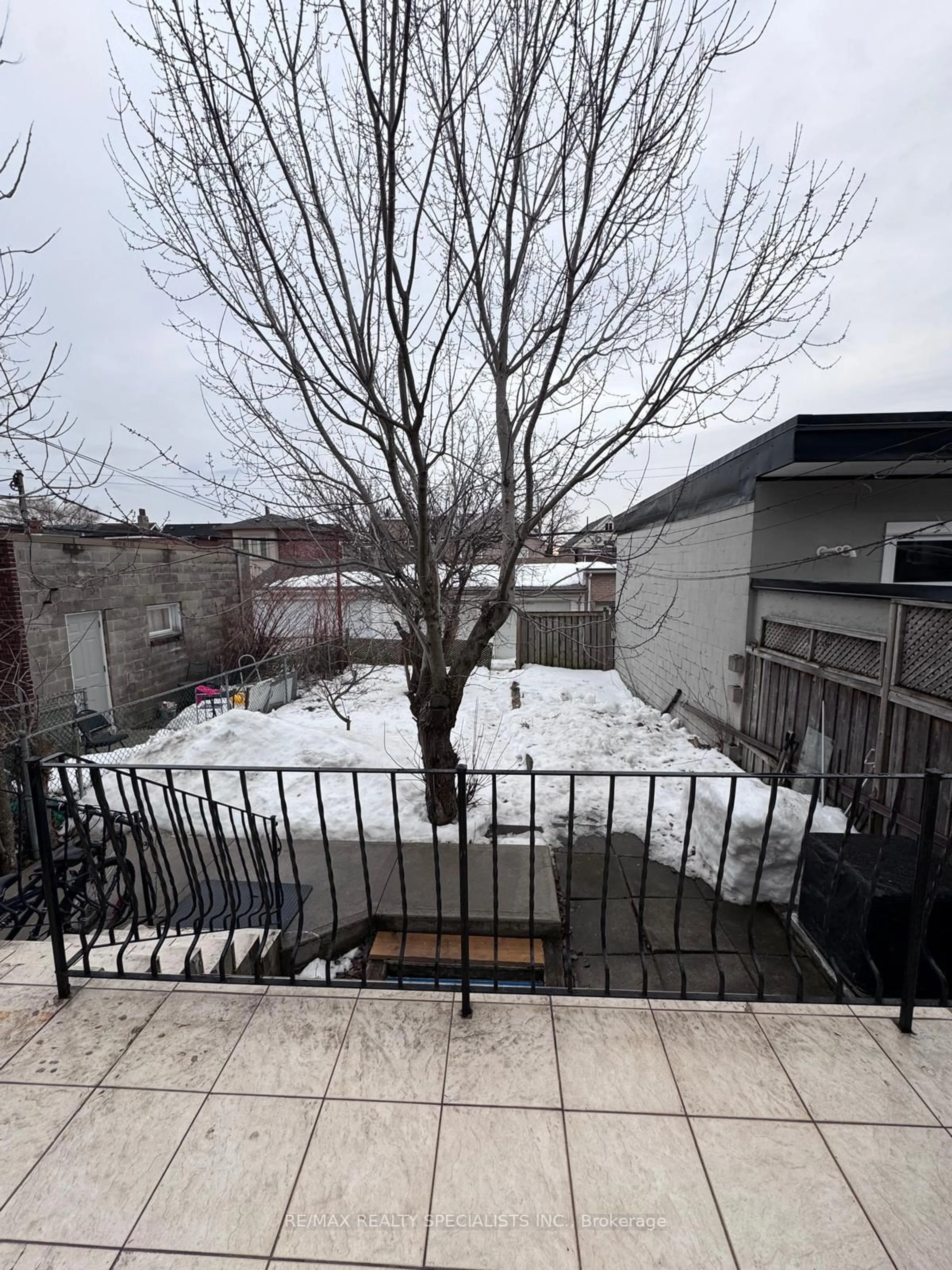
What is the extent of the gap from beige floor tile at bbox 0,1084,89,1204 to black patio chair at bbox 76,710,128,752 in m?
6.23

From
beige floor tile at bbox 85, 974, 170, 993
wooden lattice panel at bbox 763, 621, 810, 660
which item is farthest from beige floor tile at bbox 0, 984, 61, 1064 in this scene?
wooden lattice panel at bbox 763, 621, 810, 660

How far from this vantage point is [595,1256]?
1325 mm

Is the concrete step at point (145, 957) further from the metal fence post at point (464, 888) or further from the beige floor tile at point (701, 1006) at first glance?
the beige floor tile at point (701, 1006)

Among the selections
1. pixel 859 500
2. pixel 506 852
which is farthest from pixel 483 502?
pixel 859 500

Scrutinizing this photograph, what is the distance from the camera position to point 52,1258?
1.34 m

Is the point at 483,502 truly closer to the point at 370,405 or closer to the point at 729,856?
the point at 370,405

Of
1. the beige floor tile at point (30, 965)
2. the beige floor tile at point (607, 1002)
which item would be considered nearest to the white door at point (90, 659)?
the beige floor tile at point (30, 965)

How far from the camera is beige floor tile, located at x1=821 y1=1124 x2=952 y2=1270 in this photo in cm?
134

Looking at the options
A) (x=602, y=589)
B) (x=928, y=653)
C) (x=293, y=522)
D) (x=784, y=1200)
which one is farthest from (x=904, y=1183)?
(x=602, y=589)

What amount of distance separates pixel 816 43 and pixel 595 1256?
4858 mm

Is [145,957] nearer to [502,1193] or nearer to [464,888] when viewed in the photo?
[464,888]

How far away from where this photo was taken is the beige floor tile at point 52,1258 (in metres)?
1.32

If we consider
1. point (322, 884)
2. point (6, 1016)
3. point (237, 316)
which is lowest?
point (322, 884)

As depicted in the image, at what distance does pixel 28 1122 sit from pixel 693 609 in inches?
320
